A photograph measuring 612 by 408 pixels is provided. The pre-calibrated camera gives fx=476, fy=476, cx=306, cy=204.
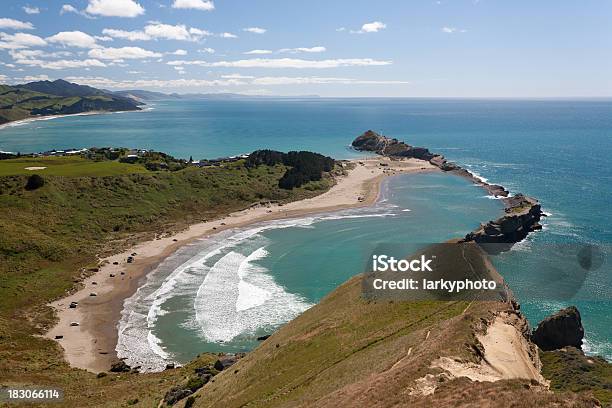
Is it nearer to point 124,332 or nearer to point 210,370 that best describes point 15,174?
point 124,332

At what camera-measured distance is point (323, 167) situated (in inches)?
5856

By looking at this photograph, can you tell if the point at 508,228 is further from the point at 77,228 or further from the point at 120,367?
the point at 77,228

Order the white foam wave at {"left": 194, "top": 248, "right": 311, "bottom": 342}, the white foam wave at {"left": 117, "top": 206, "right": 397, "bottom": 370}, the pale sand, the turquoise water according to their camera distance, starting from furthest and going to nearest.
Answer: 1. the white foam wave at {"left": 194, "top": 248, "right": 311, "bottom": 342}
2. the turquoise water
3. the white foam wave at {"left": 117, "top": 206, "right": 397, "bottom": 370}
4. the pale sand

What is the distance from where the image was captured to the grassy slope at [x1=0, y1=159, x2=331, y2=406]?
1643 inches

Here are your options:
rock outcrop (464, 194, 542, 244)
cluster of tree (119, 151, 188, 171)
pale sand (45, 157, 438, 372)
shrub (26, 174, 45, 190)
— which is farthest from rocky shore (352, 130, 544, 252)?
shrub (26, 174, 45, 190)

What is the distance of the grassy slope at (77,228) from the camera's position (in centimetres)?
4174

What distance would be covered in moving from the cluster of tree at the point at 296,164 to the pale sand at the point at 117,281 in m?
8.73

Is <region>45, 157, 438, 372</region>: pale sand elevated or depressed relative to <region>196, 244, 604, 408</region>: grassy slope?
depressed

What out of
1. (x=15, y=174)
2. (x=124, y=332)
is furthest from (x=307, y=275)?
(x=15, y=174)

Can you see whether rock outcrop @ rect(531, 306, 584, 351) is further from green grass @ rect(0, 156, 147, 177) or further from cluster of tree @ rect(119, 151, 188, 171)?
cluster of tree @ rect(119, 151, 188, 171)

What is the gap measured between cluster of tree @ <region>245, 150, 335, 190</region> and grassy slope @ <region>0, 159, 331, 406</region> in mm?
2736

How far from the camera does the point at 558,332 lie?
43.9m

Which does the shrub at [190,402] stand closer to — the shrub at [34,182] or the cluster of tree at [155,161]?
the shrub at [34,182]

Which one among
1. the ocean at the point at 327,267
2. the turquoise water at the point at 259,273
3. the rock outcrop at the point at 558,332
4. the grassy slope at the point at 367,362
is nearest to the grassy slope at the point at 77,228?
the turquoise water at the point at 259,273
